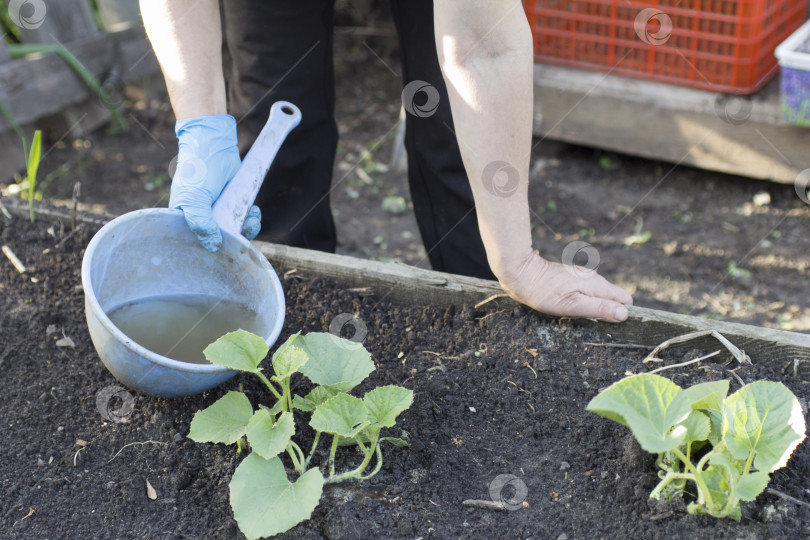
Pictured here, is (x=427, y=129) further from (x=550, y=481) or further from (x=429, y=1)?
(x=550, y=481)

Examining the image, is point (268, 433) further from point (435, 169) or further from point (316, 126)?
point (316, 126)

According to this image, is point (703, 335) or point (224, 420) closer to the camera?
point (224, 420)

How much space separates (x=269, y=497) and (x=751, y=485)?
648 mm

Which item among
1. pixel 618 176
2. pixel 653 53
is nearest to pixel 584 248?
pixel 618 176

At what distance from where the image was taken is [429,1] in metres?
1.70

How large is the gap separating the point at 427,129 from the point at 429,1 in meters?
0.31

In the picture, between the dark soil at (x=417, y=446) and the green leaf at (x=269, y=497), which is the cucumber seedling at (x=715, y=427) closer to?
the dark soil at (x=417, y=446)

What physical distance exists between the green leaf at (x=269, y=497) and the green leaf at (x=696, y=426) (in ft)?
1.68

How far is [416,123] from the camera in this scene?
6.19 ft

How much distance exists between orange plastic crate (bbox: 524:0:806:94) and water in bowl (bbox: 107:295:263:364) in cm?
176

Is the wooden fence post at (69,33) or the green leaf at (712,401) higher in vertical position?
the green leaf at (712,401)

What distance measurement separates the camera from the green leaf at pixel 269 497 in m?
1.05

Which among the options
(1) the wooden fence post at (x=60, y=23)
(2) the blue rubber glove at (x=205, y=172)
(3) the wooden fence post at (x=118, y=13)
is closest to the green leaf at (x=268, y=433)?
(2) the blue rubber glove at (x=205, y=172)

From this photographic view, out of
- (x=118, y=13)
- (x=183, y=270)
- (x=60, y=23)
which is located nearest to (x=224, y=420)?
(x=183, y=270)
